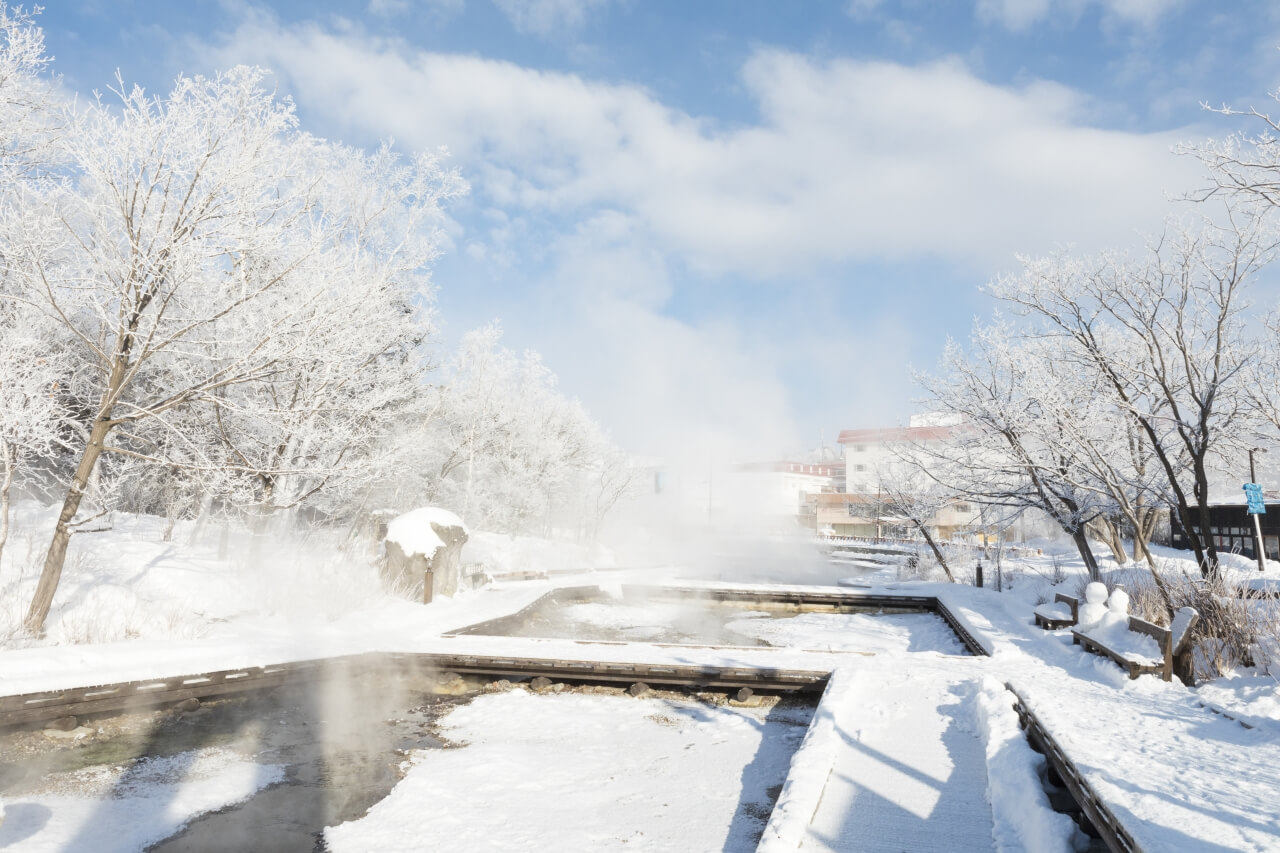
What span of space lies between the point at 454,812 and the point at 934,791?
382 cm

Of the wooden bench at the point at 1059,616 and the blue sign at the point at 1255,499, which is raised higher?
the blue sign at the point at 1255,499

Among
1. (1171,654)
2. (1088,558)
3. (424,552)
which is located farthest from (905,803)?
(1088,558)

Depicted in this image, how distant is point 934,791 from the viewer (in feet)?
18.2

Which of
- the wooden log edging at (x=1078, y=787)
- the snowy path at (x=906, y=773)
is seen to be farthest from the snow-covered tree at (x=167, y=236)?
the wooden log edging at (x=1078, y=787)

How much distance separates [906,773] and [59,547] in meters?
→ 9.62

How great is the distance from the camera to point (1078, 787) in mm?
5074

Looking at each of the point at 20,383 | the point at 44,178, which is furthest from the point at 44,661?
the point at 44,178

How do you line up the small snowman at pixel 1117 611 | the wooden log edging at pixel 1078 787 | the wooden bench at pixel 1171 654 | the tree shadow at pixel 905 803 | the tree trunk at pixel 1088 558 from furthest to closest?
1. the tree trunk at pixel 1088 558
2. the small snowman at pixel 1117 611
3. the wooden bench at pixel 1171 654
4. the tree shadow at pixel 905 803
5. the wooden log edging at pixel 1078 787

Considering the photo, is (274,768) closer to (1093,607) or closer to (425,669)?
(425,669)

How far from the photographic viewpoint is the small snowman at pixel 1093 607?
426 inches

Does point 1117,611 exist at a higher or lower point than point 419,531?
lower

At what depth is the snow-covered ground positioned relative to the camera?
5.05 metres

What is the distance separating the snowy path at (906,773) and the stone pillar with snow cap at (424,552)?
9640 millimetres

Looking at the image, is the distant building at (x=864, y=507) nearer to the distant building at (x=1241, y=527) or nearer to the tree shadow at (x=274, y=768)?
the distant building at (x=1241, y=527)
